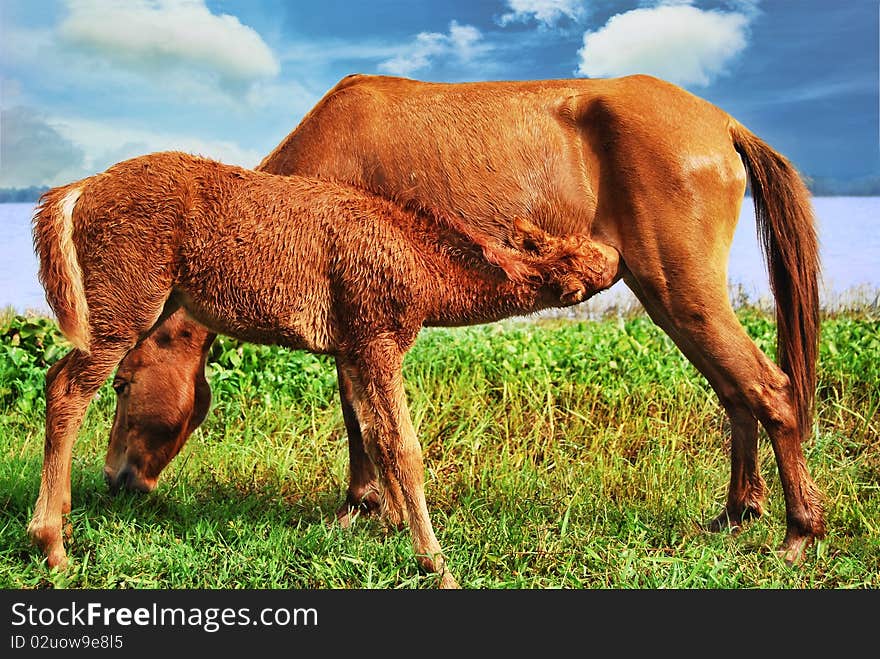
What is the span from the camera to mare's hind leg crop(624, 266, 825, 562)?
14.5ft

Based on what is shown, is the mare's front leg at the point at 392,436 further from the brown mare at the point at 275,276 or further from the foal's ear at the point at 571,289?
the foal's ear at the point at 571,289

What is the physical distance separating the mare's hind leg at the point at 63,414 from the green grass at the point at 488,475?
0.28 m

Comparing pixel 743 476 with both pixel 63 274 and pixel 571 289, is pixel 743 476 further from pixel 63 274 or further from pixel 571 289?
pixel 63 274

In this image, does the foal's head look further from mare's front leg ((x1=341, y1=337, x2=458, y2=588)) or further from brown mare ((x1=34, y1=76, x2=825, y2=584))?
mare's front leg ((x1=341, y1=337, x2=458, y2=588))

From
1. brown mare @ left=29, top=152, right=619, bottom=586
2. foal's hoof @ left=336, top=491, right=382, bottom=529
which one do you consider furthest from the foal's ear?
foal's hoof @ left=336, top=491, right=382, bottom=529

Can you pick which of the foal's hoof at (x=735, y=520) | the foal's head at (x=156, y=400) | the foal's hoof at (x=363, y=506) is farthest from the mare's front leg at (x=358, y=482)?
the foal's hoof at (x=735, y=520)

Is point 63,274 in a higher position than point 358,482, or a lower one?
higher

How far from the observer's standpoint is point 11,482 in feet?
16.3

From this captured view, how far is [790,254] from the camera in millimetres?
4875

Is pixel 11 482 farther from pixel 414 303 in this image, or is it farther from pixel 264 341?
pixel 414 303

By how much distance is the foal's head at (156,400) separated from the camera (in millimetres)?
4602

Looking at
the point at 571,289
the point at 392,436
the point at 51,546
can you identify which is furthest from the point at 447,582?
the point at 51,546

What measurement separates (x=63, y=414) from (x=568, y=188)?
2.65 metres

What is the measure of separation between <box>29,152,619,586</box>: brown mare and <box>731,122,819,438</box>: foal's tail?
156 cm
